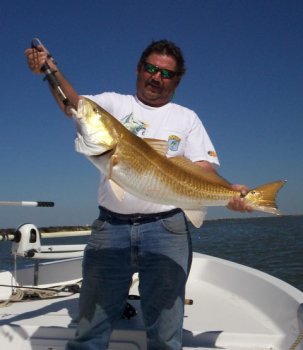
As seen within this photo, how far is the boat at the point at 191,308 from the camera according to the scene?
4.71 meters

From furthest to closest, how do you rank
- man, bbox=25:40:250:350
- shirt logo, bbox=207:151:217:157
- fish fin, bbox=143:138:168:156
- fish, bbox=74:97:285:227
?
shirt logo, bbox=207:151:217:157 → man, bbox=25:40:250:350 → fish fin, bbox=143:138:168:156 → fish, bbox=74:97:285:227

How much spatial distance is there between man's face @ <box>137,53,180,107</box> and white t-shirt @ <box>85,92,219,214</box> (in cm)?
7

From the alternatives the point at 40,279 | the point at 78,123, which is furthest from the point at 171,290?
the point at 40,279

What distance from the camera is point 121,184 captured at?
3.20 meters

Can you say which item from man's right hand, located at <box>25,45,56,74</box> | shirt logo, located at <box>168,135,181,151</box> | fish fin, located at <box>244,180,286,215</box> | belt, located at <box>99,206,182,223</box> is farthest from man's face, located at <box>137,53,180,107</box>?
fish fin, located at <box>244,180,286,215</box>

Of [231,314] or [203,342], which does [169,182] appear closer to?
[203,342]

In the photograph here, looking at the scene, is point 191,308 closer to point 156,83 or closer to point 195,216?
point 195,216

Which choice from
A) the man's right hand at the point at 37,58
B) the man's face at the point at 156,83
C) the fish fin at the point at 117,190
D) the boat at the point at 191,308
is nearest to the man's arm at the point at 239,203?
the fish fin at the point at 117,190

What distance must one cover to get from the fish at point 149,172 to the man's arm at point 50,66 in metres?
0.38

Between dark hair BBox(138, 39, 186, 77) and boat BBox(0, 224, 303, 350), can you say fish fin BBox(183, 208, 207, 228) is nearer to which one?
dark hair BBox(138, 39, 186, 77)

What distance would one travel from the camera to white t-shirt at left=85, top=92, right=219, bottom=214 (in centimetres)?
386

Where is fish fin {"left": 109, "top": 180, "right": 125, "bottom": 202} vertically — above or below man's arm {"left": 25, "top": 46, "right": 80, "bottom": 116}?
below

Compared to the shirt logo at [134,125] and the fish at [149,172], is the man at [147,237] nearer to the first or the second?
the shirt logo at [134,125]

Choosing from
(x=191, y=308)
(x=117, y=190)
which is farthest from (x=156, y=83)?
(x=191, y=308)
